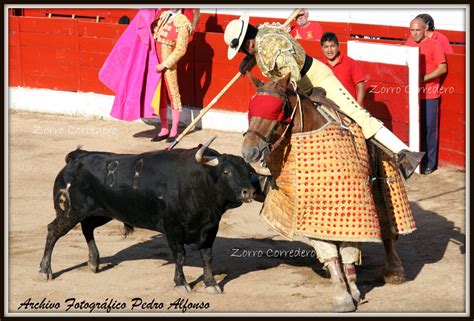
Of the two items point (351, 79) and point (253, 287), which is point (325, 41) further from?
point (253, 287)

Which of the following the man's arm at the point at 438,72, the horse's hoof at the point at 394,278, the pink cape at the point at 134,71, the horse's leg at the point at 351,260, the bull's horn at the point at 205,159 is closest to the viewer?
the horse's leg at the point at 351,260

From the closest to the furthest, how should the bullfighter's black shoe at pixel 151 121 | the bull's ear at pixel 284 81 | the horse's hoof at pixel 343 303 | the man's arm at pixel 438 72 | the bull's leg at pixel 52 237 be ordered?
the bull's ear at pixel 284 81, the horse's hoof at pixel 343 303, the bull's leg at pixel 52 237, the man's arm at pixel 438 72, the bullfighter's black shoe at pixel 151 121

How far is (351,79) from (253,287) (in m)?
2.99

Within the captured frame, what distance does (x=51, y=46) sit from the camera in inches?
636

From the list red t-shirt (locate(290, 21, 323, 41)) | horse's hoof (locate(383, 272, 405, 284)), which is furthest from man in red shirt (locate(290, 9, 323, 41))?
horse's hoof (locate(383, 272, 405, 284))

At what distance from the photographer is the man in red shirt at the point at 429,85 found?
11789mm

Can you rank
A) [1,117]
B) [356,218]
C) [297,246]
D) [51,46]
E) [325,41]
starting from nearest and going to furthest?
1. [356,218]
2. [297,246]
3. [325,41]
4. [1,117]
5. [51,46]

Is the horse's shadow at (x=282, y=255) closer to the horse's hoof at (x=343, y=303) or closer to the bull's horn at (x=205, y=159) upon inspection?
the horse's hoof at (x=343, y=303)

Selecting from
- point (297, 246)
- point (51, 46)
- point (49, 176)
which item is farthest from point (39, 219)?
point (51, 46)

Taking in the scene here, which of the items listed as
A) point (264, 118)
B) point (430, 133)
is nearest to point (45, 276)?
point (264, 118)

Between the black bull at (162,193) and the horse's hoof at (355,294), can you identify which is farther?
the black bull at (162,193)

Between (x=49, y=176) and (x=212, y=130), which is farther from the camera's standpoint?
(x=212, y=130)

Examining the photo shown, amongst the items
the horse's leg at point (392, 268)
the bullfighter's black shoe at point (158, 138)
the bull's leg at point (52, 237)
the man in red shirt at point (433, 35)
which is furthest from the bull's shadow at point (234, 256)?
the bullfighter's black shoe at point (158, 138)

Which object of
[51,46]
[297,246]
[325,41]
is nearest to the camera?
[297,246]
